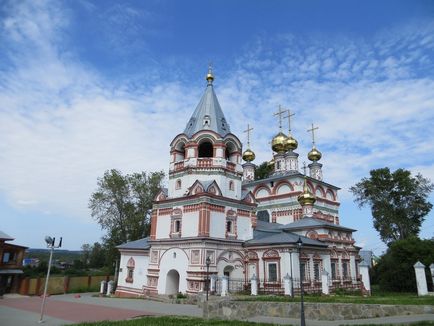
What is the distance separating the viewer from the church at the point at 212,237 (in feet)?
65.4

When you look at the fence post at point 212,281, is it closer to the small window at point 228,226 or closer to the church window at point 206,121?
the small window at point 228,226

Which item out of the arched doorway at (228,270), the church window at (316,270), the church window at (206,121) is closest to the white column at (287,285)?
the arched doorway at (228,270)

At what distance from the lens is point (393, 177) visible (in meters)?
33.3

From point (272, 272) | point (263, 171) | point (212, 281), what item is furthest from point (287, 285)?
point (263, 171)

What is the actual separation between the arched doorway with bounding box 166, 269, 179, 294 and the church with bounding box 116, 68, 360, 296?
57 millimetres

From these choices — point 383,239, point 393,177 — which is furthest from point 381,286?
point 393,177

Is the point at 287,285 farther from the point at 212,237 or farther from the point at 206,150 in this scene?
the point at 206,150

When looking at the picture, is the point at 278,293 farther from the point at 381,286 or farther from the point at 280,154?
the point at 280,154

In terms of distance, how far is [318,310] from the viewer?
10.8 metres

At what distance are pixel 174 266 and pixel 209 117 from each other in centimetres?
950

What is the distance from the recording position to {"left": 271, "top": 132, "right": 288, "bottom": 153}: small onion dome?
116ft

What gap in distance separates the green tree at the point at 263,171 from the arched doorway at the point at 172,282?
968 inches

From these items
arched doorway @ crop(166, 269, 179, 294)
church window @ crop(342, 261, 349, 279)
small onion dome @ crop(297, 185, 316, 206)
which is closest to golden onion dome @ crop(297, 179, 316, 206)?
small onion dome @ crop(297, 185, 316, 206)

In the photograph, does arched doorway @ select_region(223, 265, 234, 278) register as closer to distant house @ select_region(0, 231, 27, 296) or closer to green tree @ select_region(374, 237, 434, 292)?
green tree @ select_region(374, 237, 434, 292)
